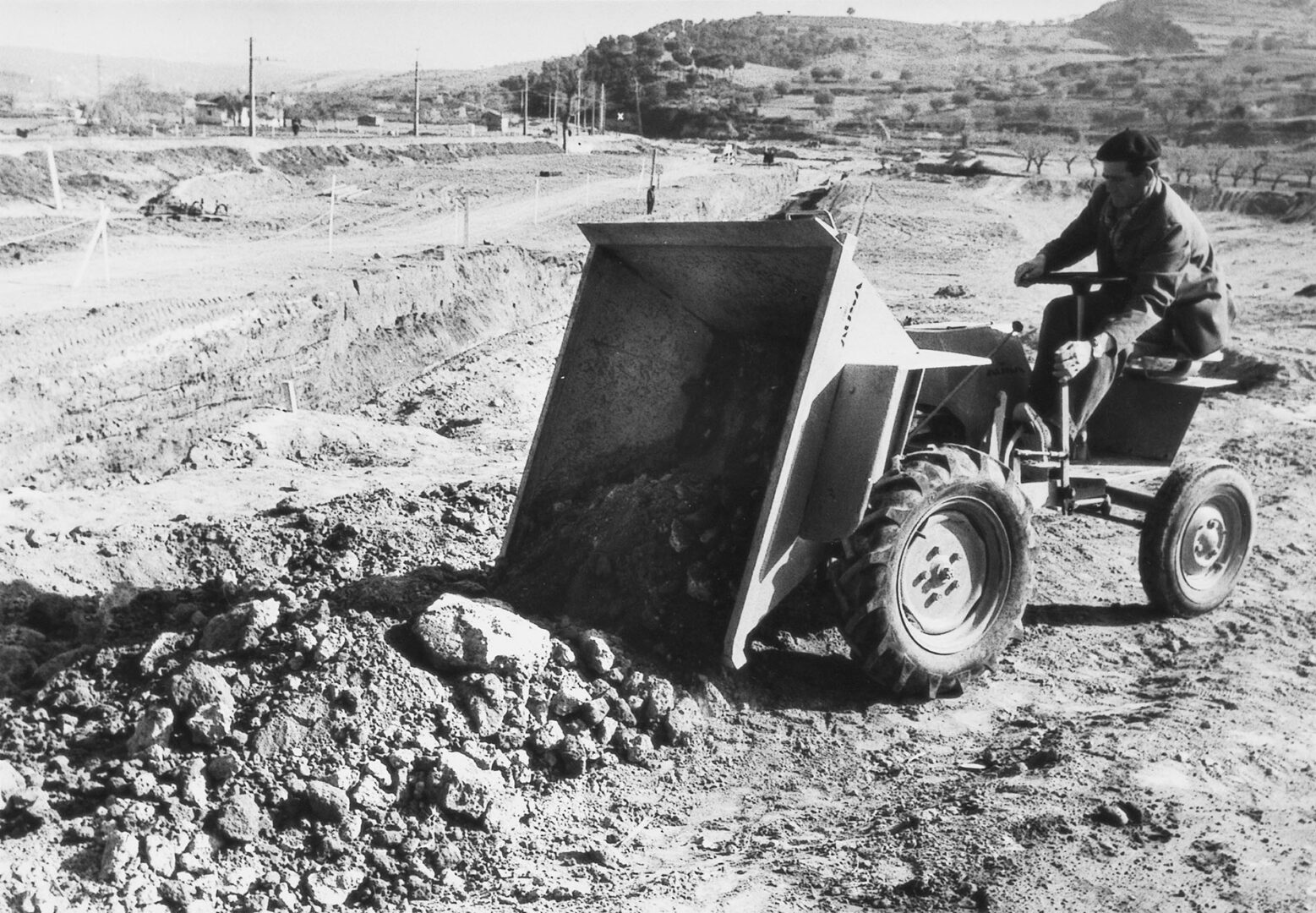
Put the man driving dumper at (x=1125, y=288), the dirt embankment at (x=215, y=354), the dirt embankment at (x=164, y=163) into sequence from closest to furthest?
the man driving dumper at (x=1125, y=288), the dirt embankment at (x=215, y=354), the dirt embankment at (x=164, y=163)

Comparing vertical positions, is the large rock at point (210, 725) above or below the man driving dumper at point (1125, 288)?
below

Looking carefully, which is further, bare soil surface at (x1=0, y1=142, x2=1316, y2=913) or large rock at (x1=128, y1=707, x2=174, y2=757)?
large rock at (x1=128, y1=707, x2=174, y2=757)

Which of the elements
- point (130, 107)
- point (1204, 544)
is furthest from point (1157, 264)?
point (130, 107)

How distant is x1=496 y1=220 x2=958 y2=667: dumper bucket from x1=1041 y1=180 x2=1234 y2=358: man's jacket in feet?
4.44

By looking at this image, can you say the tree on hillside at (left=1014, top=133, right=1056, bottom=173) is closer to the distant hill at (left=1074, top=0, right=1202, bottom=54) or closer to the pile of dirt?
the pile of dirt

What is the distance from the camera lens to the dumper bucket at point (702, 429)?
4953mm

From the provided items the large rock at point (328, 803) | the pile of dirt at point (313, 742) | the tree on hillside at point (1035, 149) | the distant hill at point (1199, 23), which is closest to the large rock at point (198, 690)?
the pile of dirt at point (313, 742)

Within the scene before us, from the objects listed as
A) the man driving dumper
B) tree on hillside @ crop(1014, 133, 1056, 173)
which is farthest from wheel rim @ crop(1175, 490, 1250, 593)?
tree on hillside @ crop(1014, 133, 1056, 173)

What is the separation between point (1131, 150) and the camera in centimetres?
580

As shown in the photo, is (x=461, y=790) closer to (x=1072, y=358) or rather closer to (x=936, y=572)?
(x=936, y=572)

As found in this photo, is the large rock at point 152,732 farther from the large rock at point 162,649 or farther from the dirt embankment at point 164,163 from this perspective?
the dirt embankment at point 164,163

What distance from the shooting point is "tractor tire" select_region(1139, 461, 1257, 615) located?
252 inches

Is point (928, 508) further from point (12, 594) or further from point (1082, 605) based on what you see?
point (12, 594)

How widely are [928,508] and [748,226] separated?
4.63 feet
